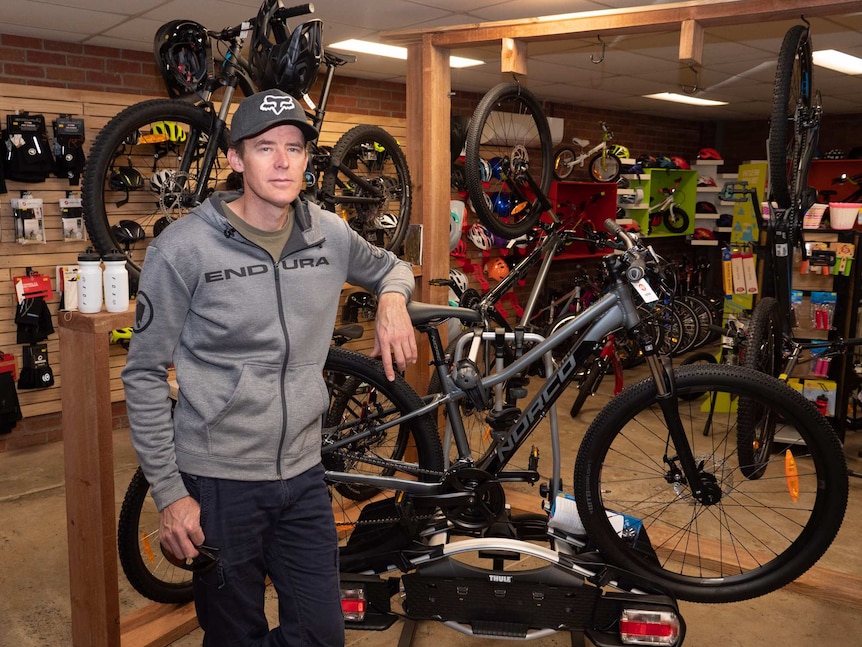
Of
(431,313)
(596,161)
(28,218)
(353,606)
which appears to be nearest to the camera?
(353,606)

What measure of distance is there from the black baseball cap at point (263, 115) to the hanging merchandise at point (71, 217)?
340 cm

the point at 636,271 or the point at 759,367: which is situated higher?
the point at 636,271

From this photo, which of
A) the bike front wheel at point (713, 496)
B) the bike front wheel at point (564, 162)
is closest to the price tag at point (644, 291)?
the bike front wheel at point (713, 496)

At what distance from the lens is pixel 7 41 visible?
452 centimetres

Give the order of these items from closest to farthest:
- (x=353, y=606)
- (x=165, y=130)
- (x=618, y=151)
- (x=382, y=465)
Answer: (x=353, y=606) < (x=382, y=465) < (x=165, y=130) < (x=618, y=151)

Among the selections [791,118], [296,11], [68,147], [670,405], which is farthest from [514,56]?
[68,147]

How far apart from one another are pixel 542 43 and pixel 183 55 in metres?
2.89

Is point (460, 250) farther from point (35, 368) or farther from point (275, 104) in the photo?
point (275, 104)

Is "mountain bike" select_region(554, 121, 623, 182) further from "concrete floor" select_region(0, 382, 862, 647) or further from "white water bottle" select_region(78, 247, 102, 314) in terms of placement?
"white water bottle" select_region(78, 247, 102, 314)

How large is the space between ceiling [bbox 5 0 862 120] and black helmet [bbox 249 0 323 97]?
63 centimetres

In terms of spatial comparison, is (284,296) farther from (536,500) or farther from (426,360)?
(536,500)

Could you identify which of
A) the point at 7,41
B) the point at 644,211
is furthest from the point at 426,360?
the point at 644,211

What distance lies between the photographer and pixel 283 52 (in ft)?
8.99

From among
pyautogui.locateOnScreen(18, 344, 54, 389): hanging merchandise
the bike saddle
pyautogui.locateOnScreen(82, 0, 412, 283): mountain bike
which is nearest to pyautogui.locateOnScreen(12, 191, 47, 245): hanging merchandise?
pyautogui.locateOnScreen(82, 0, 412, 283): mountain bike
